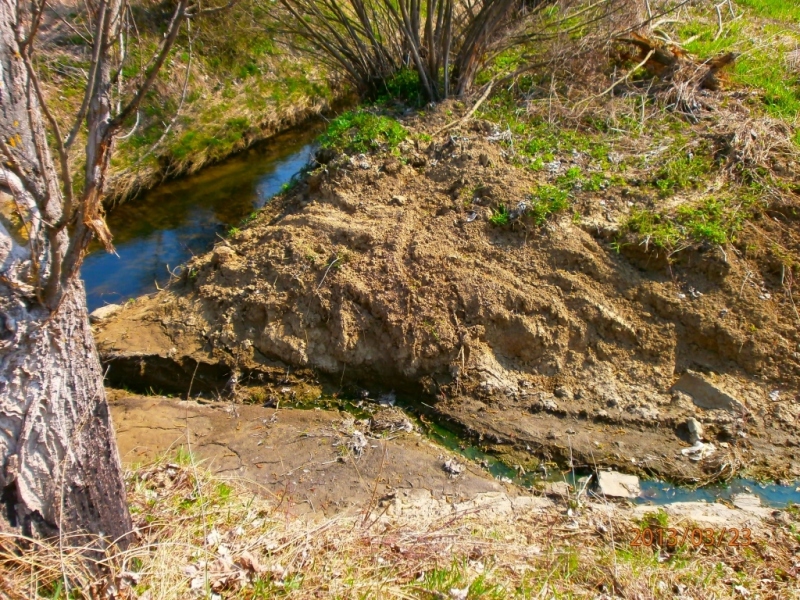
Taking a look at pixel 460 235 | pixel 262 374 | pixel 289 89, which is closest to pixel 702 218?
pixel 460 235

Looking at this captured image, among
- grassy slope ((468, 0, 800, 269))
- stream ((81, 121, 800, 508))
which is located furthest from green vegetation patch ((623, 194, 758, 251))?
stream ((81, 121, 800, 508))

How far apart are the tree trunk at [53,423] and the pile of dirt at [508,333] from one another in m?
2.35

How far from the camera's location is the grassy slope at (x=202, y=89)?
8.27 meters

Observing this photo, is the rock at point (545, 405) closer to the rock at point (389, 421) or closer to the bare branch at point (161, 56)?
the rock at point (389, 421)

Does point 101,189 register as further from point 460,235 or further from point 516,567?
point 460,235

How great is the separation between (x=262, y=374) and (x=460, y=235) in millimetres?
2056

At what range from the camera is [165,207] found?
791 cm

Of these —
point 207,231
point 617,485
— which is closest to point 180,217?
point 207,231

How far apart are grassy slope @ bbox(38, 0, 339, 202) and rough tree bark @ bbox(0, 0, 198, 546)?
5676mm

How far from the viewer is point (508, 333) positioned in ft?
15.9

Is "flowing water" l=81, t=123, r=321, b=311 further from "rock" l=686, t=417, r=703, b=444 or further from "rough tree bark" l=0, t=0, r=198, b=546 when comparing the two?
"rock" l=686, t=417, r=703, b=444

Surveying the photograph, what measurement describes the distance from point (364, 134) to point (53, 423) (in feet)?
15.2

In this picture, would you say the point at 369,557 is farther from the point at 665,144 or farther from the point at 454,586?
the point at 665,144

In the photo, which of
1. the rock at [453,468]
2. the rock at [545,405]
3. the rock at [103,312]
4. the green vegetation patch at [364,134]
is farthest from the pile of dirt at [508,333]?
the green vegetation patch at [364,134]
